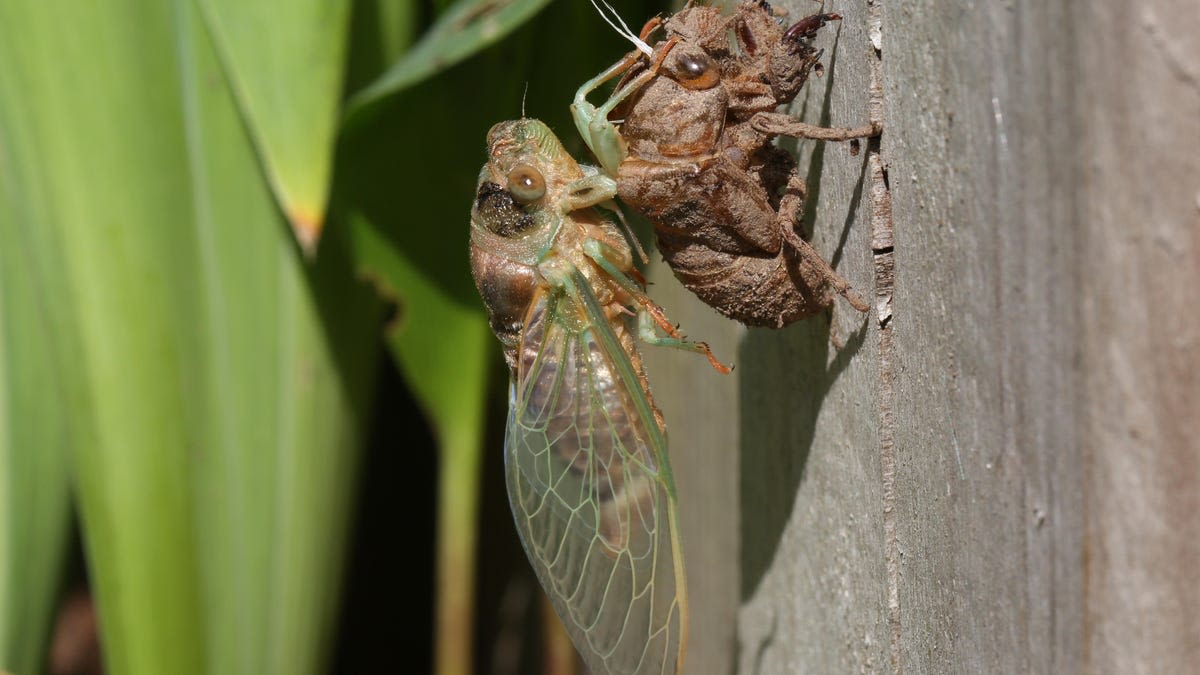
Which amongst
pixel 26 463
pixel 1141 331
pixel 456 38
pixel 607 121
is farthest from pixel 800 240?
pixel 26 463

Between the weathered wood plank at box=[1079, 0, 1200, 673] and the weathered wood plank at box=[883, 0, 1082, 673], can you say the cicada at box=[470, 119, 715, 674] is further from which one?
the weathered wood plank at box=[1079, 0, 1200, 673]

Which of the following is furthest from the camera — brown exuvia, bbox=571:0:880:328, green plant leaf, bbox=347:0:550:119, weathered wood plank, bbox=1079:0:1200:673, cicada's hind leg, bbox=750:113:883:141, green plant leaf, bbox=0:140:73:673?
green plant leaf, bbox=0:140:73:673

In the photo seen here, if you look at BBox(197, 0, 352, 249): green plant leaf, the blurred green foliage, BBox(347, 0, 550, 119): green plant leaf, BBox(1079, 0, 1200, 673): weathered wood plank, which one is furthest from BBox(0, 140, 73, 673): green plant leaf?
BBox(1079, 0, 1200, 673): weathered wood plank

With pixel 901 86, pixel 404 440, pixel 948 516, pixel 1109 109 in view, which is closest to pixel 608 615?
pixel 948 516

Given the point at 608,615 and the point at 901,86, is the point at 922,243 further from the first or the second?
the point at 608,615

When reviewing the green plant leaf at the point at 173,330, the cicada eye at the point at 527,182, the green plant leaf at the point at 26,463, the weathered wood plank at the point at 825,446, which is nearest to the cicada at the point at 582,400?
Answer: the cicada eye at the point at 527,182

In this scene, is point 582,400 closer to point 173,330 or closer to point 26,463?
point 173,330
